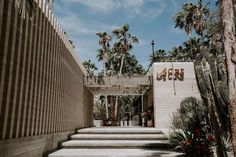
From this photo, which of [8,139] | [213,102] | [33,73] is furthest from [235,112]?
[33,73]

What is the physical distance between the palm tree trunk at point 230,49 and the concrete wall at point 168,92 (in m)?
9.57

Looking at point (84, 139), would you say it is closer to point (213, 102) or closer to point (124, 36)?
point (213, 102)

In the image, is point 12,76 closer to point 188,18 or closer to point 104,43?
point 188,18

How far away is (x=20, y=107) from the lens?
5.12m

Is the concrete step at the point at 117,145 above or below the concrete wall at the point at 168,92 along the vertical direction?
below

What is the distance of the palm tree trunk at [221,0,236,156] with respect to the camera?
14.1 ft

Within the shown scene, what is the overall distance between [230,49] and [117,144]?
5317 millimetres

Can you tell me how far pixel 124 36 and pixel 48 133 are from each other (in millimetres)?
26420

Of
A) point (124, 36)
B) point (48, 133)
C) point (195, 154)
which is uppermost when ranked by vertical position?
point (124, 36)

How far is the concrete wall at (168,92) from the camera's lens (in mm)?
13992

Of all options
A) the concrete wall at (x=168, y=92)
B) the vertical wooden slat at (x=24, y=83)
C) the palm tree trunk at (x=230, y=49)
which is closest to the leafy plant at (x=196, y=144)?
the palm tree trunk at (x=230, y=49)

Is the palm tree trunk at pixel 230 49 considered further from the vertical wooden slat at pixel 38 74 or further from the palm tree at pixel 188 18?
the palm tree at pixel 188 18

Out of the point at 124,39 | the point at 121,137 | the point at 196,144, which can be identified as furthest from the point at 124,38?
the point at 196,144

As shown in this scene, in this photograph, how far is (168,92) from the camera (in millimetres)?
14164
